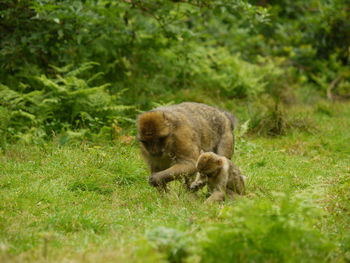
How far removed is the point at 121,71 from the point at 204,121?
18.4 feet

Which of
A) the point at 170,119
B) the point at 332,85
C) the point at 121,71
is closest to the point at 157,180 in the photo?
the point at 170,119

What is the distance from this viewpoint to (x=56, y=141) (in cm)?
910

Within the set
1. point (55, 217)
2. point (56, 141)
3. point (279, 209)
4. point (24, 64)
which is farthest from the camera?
point (24, 64)

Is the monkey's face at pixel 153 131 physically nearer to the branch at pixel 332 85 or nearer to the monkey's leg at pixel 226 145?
the monkey's leg at pixel 226 145

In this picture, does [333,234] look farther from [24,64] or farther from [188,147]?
[24,64]

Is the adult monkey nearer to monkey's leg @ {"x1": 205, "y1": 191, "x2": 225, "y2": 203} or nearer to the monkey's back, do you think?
the monkey's back

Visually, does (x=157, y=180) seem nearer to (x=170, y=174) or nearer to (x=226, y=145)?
(x=170, y=174)

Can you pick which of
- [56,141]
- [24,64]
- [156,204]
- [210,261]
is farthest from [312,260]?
[24,64]

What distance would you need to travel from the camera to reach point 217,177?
21.0ft

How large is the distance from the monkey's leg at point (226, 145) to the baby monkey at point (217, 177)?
0.90 m

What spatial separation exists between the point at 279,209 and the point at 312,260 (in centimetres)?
52

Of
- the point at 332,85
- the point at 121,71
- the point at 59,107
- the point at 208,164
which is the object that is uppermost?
the point at 208,164

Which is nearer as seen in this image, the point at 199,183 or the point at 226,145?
the point at 199,183

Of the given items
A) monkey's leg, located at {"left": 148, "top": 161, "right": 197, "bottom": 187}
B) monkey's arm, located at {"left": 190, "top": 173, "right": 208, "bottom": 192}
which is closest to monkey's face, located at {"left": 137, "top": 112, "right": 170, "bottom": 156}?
monkey's leg, located at {"left": 148, "top": 161, "right": 197, "bottom": 187}
